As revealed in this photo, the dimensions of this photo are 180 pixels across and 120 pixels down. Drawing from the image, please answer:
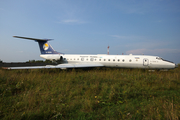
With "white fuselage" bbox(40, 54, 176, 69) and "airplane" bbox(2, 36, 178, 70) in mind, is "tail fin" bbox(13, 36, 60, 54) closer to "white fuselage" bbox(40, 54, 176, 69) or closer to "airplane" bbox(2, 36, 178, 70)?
"airplane" bbox(2, 36, 178, 70)

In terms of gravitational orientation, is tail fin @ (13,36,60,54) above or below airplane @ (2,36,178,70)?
above

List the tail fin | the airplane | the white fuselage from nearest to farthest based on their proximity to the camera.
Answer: the airplane < the white fuselage < the tail fin

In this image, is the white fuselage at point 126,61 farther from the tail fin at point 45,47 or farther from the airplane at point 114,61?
the tail fin at point 45,47

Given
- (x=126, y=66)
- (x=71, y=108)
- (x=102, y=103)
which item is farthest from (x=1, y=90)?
(x=126, y=66)

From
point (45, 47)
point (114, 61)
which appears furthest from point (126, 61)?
point (45, 47)

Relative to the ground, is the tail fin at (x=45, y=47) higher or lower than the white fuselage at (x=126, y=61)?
higher

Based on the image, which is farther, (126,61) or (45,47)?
(45,47)

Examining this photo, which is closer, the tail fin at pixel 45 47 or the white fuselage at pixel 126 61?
the white fuselage at pixel 126 61

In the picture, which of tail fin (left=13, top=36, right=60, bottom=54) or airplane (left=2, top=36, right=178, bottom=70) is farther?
tail fin (left=13, top=36, right=60, bottom=54)

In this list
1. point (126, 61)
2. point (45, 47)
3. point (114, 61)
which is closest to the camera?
point (126, 61)

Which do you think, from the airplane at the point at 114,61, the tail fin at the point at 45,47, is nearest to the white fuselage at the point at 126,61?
the airplane at the point at 114,61

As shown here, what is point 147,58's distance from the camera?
11883 millimetres

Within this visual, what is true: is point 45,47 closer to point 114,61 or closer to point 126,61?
point 114,61

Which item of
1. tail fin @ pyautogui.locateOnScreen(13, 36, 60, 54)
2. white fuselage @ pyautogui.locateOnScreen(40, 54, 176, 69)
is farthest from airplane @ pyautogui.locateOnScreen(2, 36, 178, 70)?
tail fin @ pyautogui.locateOnScreen(13, 36, 60, 54)
